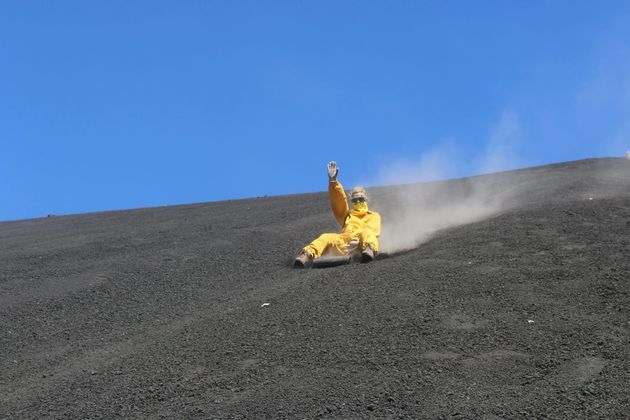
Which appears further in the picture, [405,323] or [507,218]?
[507,218]

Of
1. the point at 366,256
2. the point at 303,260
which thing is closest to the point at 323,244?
the point at 303,260

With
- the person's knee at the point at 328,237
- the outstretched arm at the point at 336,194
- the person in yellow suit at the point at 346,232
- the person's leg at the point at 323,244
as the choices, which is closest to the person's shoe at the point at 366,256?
the person in yellow suit at the point at 346,232

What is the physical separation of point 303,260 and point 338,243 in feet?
3.24

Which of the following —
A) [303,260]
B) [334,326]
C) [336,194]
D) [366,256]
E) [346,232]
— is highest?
[336,194]

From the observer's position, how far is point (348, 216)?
503 inches

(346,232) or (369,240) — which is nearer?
(369,240)

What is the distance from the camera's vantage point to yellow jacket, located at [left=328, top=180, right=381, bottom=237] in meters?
12.4

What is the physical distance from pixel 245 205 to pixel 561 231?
934 centimetres

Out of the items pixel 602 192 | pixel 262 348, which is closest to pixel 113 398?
pixel 262 348

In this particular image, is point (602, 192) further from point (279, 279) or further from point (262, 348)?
point (262, 348)

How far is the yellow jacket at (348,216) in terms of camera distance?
12.4 meters

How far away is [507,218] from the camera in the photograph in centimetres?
1235

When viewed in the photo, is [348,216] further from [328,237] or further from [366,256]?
[366,256]

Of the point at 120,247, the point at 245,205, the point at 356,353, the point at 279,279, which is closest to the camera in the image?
the point at 356,353
